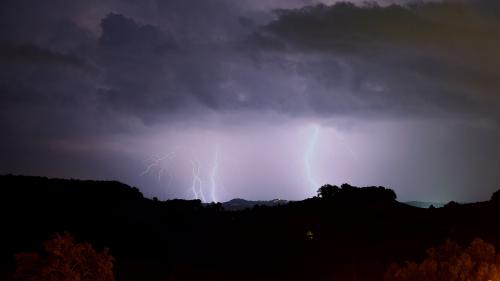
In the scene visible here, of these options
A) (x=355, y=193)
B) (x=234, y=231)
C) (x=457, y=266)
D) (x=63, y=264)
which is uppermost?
(x=355, y=193)

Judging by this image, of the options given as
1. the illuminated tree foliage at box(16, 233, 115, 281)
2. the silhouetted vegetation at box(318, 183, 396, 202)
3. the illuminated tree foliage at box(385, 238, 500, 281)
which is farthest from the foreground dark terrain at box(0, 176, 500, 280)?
the illuminated tree foliage at box(16, 233, 115, 281)

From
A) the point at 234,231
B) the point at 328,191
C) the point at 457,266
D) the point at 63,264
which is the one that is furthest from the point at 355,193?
the point at 63,264

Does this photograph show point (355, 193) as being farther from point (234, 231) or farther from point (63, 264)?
point (63, 264)

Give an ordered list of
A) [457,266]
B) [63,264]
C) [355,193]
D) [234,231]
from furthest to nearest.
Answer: [355,193] < [234,231] < [457,266] < [63,264]

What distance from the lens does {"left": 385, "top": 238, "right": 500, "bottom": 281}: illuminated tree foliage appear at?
996 inches

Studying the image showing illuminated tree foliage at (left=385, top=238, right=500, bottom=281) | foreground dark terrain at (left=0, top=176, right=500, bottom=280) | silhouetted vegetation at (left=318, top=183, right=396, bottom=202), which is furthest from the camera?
silhouetted vegetation at (left=318, top=183, right=396, bottom=202)

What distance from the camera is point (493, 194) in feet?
229

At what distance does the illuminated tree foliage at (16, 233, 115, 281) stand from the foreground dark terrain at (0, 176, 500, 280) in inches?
651

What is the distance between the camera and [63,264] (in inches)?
899

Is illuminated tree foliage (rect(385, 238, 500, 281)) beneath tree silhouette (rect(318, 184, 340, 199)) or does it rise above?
beneath

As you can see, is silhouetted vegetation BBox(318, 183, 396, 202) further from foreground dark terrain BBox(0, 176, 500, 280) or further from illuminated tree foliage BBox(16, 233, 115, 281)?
illuminated tree foliage BBox(16, 233, 115, 281)

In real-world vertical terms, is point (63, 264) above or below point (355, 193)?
below

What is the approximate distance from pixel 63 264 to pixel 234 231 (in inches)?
1682

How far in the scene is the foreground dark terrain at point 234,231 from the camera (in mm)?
48125
